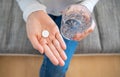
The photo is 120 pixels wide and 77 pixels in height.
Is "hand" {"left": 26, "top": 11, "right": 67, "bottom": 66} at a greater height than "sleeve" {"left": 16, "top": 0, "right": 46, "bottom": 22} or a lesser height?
lesser

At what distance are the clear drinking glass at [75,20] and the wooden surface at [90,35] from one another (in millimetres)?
222

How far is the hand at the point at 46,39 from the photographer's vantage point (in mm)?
692

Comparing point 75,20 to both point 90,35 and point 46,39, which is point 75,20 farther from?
point 90,35

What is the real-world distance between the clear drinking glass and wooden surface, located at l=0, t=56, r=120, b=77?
32 centimetres

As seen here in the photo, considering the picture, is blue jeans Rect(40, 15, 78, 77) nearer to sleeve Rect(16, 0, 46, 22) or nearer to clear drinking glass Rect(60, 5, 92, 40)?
clear drinking glass Rect(60, 5, 92, 40)

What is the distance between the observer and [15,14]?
1072mm

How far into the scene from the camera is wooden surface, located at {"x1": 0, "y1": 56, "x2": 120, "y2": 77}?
41.5 inches

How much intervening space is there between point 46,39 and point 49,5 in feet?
0.74

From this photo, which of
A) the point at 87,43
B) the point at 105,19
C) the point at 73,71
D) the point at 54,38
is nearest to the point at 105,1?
the point at 105,19

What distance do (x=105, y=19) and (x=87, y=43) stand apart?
180mm

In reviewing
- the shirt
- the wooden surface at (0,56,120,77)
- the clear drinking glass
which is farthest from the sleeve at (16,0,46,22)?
the wooden surface at (0,56,120,77)

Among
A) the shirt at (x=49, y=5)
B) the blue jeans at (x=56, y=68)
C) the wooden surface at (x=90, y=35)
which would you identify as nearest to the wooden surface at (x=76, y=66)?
the wooden surface at (x=90, y=35)

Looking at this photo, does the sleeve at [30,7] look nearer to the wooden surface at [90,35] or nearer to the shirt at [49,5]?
the shirt at [49,5]

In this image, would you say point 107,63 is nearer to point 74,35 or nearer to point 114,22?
point 114,22
